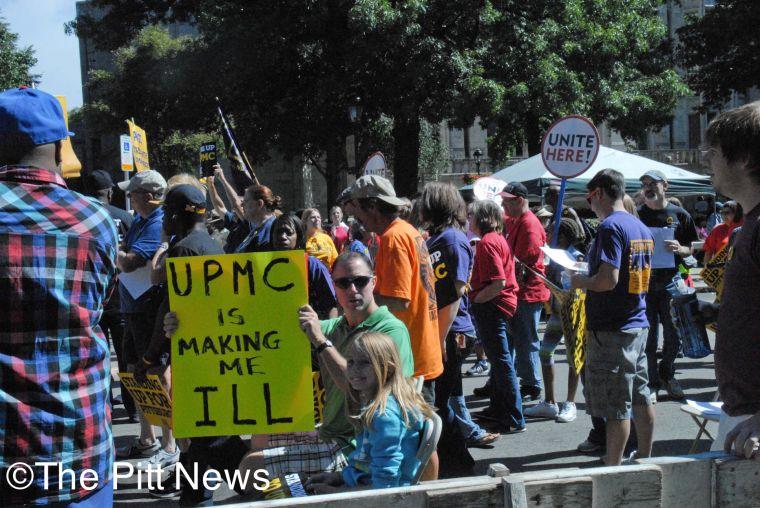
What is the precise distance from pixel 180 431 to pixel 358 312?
3.24 feet

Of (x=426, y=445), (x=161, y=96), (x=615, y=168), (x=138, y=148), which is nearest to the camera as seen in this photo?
(x=426, y=445)

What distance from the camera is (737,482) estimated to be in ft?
8.65

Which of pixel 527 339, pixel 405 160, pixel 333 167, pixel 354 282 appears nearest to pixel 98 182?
pixel 527 339

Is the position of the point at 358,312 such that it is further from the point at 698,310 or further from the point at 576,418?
the point at 576,418

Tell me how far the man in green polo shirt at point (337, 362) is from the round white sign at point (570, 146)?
5.54 metres

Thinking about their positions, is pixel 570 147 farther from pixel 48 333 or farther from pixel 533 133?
pixel 533 133

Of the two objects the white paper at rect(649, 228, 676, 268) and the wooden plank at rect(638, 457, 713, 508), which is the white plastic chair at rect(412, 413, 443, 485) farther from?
the white paper at rect(649, 228, 676, 268)

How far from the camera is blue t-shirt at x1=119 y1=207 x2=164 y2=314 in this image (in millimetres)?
5730

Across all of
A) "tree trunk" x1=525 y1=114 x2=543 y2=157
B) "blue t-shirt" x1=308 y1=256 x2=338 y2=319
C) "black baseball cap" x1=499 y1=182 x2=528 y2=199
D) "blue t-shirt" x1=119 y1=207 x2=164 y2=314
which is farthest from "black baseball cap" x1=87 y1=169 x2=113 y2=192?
"tree trunk" x1=525 y1=114 x2=543 y2=157

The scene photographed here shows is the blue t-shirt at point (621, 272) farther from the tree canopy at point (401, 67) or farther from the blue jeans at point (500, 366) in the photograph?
the tree canopy at point (401, 67)

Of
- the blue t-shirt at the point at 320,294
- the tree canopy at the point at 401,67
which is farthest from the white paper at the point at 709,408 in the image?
the tree canopy at the point at 401,67

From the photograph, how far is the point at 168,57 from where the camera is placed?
26453 millimetres

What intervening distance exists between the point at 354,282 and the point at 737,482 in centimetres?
194

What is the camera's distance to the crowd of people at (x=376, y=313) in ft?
7.75
